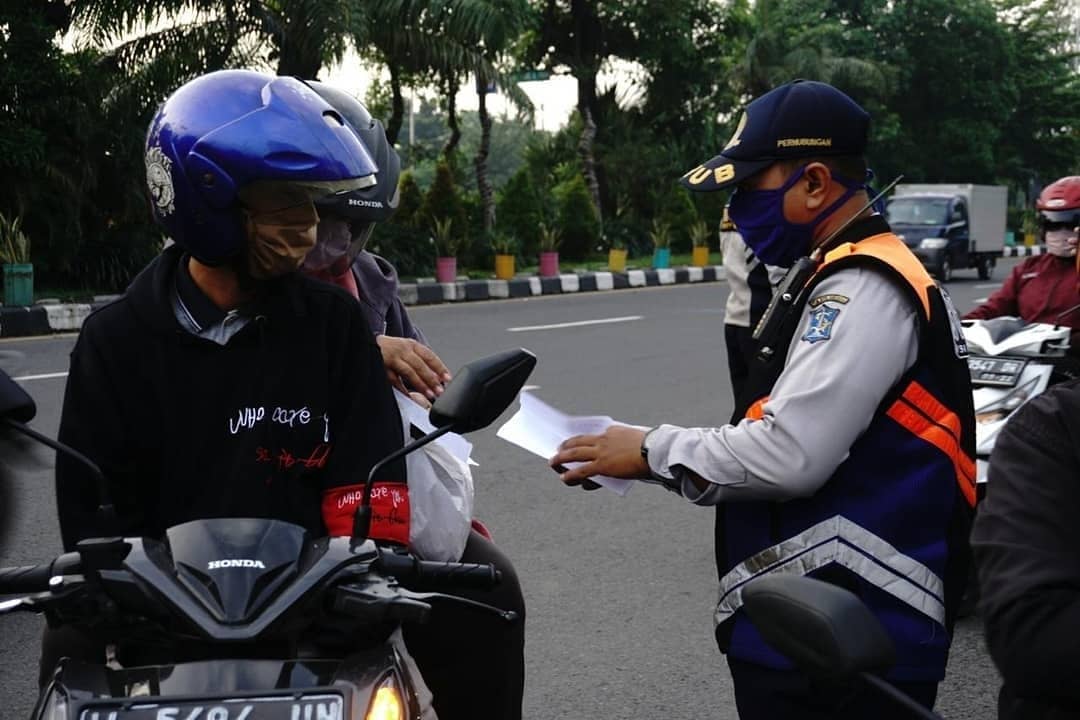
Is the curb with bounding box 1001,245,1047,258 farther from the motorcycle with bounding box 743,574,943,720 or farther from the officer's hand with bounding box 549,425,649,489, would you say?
the motorcycle with bounding box 743,574,943,720

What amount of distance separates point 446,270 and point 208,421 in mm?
15708

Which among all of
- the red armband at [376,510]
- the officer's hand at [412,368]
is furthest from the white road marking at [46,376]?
the red armband at [376,510]

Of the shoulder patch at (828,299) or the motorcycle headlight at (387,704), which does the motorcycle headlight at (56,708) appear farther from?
the shoulder patch at (828,299)

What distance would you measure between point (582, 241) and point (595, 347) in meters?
10.8

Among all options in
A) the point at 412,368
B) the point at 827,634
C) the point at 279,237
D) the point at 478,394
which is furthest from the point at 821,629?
the point at 412,368

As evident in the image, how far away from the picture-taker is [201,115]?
195 cm

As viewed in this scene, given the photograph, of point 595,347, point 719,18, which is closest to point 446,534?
point 595,347

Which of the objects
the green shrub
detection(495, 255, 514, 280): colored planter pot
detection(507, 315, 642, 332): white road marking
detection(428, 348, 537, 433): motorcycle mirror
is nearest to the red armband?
detection(428, 348, 537, 433): motorcycle mirror

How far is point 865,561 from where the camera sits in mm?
2066

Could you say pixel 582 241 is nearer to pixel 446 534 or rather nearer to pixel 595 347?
pixel 595 347

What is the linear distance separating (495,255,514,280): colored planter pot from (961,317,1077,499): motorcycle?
1359 centimetres

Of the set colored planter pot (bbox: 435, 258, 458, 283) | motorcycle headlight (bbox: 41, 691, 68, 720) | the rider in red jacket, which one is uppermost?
motorcycle headlight (bbox: 41, 691, 68, 720)

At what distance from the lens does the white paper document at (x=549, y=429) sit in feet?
7.61

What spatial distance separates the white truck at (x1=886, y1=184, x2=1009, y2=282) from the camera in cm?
2300
